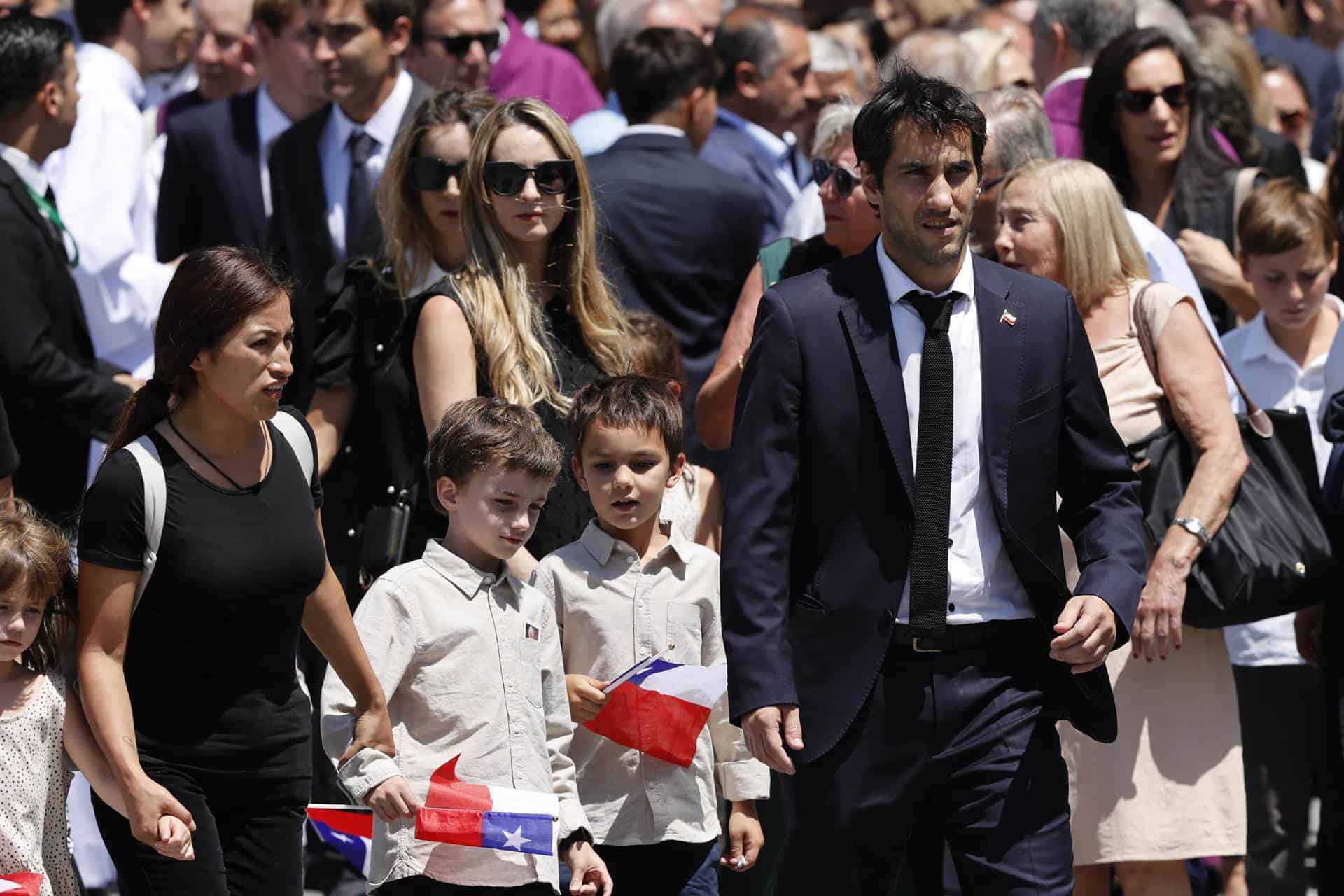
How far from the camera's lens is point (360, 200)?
704 centimetres

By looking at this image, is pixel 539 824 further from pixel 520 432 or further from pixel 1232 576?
pixel 1232 576

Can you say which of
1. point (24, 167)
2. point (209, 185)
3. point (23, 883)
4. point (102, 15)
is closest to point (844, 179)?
point (24, 167)

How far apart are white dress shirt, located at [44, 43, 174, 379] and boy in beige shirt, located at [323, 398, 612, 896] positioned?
2.52m

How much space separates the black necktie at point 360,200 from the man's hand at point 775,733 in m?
3.00

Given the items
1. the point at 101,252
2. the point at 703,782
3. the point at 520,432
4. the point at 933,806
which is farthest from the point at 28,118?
the point at 933,806

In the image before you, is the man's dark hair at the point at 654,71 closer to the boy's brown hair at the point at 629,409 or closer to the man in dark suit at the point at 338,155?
the man in dark suit at the point at 338,155

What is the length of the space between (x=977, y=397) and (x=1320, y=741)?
7.90 ft

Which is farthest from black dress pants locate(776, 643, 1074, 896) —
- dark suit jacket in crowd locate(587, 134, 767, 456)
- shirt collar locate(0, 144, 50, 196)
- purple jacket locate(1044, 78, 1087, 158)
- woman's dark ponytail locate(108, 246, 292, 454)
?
purple jacket locate(1044, 78, 1087, 158)

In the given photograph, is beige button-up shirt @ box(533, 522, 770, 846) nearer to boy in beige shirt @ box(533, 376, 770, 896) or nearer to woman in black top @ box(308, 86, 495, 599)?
boy in beige shirt @ box(533, 376, 770, 896)

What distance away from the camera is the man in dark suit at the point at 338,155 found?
694 centimetres

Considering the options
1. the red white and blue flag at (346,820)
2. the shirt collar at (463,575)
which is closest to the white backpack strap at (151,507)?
the shirt collar at (463,575)

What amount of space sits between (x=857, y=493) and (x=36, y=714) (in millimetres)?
1891

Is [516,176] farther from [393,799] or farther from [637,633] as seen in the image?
[393,799]

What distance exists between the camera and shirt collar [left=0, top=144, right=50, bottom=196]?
245 inches
